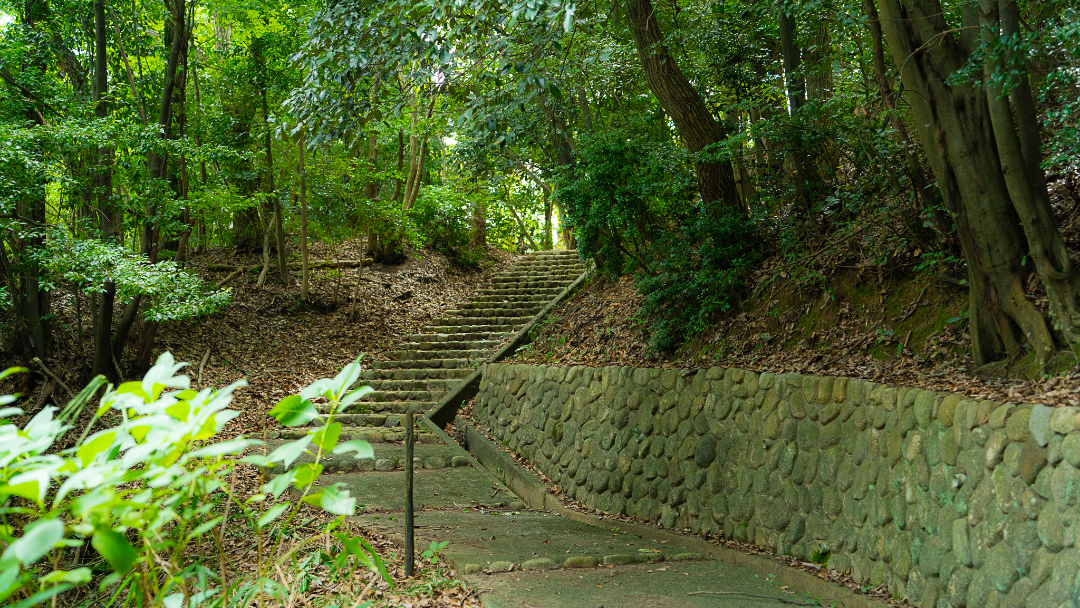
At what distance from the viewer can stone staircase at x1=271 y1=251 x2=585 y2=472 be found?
329 inches

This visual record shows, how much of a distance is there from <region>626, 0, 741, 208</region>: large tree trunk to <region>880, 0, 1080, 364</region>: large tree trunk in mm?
2505

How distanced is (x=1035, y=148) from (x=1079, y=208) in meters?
0.76

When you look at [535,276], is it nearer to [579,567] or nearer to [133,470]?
[579,567]

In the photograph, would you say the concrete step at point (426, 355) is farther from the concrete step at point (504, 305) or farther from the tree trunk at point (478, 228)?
the tree trunk at point (478, 228)

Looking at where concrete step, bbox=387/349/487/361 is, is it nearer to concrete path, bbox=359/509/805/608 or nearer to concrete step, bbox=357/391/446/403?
concrete step, bbox=357/391/446/403

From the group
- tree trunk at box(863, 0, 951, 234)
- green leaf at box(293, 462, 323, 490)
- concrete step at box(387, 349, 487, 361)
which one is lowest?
concrete step at box(387, 349, 487, 361)

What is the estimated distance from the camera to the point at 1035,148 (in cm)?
392

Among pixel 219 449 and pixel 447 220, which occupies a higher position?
pixel 447 220

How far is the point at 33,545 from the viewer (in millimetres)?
754

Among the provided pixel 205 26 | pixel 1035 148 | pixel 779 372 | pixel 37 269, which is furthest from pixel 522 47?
pixel 205 26

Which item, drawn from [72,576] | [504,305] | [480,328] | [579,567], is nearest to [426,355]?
[480,328]

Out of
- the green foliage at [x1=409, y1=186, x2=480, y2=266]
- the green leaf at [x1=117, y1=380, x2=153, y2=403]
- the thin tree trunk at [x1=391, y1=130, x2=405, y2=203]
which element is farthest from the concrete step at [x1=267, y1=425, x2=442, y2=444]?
the green leaf at [x1=117, y1=380, x2=153, y2=403]

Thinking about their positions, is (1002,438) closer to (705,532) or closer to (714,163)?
(705,532)

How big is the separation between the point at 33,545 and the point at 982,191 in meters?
4.64
